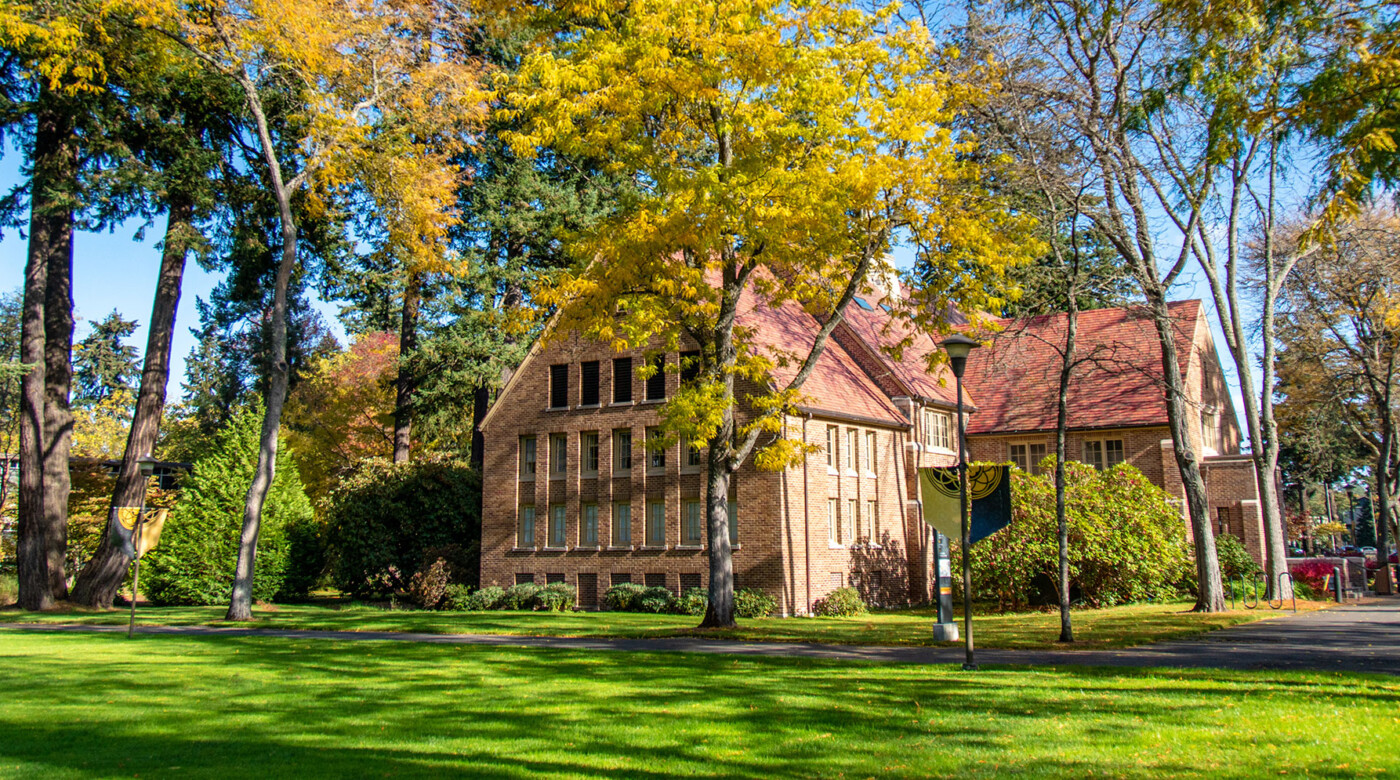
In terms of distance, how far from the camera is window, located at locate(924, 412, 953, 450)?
→ 34.6 meters

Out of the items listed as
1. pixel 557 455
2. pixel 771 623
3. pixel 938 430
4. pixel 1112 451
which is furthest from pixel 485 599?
pixel 1112 451

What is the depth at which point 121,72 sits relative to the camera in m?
26.0

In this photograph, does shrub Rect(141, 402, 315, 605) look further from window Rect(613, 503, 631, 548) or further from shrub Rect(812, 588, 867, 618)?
shrub Rect(812, 588, 867, 618)

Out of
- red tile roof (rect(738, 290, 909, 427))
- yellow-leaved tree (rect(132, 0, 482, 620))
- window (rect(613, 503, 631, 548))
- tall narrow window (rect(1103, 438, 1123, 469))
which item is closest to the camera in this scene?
yellow-leaved tree (rect(132, 0, 482, 620))

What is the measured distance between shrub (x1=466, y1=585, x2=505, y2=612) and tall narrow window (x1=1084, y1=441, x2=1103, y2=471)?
21.2 metres

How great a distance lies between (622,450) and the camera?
102ft

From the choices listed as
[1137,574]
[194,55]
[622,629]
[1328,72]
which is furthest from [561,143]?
[1137,574]

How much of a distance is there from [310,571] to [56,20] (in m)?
21.1

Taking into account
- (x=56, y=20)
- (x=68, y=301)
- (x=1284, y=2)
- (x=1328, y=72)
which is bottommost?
(x=1328, y=72)

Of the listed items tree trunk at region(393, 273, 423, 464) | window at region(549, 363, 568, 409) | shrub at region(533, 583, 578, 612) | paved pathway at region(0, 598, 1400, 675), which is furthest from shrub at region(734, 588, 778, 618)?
tree trunk at region(393, 273, 423, 464)

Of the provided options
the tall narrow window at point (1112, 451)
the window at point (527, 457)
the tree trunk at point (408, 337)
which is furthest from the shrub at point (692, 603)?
the tall narrow window at point (1112, 451)

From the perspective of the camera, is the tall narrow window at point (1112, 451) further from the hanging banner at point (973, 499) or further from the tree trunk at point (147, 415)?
the tree trunk at point (147, 415)

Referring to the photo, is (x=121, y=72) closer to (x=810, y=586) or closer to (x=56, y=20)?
(x=56, y=20)

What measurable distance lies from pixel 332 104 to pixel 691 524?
52.9 ft
